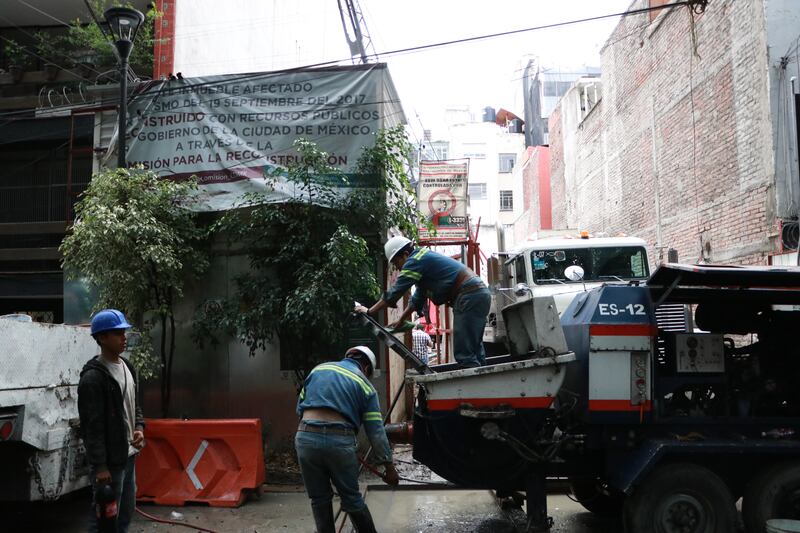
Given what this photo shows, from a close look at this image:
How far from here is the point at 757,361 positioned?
5637mm

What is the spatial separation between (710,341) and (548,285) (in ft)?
14.8

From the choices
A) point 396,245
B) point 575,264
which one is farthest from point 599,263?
point 396,245

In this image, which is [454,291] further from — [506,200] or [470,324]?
[506,200]

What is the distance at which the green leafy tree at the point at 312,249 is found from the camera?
8039 mm

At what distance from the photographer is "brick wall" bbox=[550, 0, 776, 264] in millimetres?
11484

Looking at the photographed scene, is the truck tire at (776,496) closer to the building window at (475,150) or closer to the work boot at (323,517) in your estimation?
the work boot at (323,517)

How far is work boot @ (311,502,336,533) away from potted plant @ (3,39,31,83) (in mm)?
10742

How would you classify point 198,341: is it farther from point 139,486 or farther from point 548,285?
point 548,285

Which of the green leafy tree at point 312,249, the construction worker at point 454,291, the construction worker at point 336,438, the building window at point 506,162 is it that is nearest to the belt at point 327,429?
the construction worker at point 336,438

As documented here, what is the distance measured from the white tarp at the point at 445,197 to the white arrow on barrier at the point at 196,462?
19.1 feet

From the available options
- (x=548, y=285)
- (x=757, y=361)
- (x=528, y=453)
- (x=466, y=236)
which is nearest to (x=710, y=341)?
(x=757, y=361)

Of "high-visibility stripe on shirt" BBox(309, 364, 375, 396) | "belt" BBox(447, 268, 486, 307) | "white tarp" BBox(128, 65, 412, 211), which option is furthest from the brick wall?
"high-visibility stripe on shirt" BBox(309, 364, 375, 396)

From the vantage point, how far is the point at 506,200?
4891cm

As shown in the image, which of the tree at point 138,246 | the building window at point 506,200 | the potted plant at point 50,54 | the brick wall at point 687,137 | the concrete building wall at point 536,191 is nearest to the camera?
the tree at point 138,246
